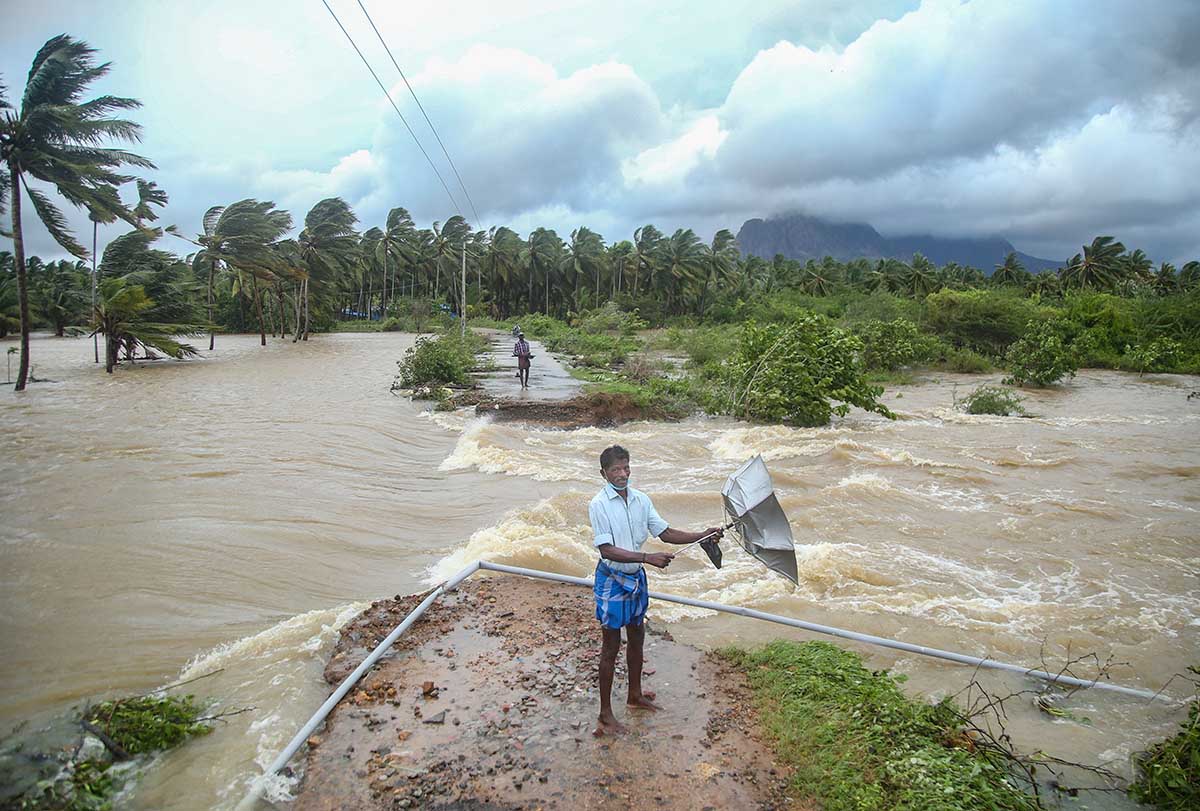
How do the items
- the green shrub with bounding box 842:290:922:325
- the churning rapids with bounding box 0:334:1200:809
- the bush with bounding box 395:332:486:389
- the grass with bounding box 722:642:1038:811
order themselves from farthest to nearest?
the green shrub with bounding box 842:290:922:325
the bush with bounding box 395:332:486:389
the churning rapids with bounding box 0:334:1200:809
the grass with bounding box 722:642:1038:811

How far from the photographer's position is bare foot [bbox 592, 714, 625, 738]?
3.50 meters

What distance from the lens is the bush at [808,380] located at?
44.8 ft

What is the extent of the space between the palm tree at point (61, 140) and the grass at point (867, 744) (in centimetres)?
1666

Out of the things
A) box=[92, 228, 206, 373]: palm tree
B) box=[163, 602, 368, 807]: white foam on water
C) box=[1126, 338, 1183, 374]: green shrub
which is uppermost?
box=[92, 228, 206, 373]: palm tree

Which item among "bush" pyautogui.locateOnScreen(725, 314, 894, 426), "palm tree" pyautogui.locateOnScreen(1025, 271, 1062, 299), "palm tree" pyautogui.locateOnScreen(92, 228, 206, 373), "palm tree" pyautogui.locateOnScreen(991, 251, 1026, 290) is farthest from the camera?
"palm tree" pyautogui.locateOnScreen(991, 251, 1026, 290)

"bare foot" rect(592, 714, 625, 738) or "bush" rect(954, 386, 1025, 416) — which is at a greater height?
"bush" rect(954, 386, 1025, 416)

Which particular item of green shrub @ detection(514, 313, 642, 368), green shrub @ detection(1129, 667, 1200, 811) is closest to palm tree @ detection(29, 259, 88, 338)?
green shrub @ detection(514, 313, 642, 368)

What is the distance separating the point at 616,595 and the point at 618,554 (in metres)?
0.26

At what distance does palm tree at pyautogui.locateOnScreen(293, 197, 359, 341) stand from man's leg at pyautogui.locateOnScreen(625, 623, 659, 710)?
39.8 meters

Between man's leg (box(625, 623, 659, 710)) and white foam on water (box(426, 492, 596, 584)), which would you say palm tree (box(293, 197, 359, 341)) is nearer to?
white foam on water (box(426, 492, 596, 584))

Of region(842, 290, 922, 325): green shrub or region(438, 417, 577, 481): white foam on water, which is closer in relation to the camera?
region(438, 417, 577, 481): white foam on water

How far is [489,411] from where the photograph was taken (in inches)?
585

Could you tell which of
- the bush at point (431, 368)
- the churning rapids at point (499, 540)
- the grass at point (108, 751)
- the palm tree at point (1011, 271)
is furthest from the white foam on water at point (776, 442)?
the palm tree at point (1011, 271)

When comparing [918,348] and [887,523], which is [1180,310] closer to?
[918,348]
